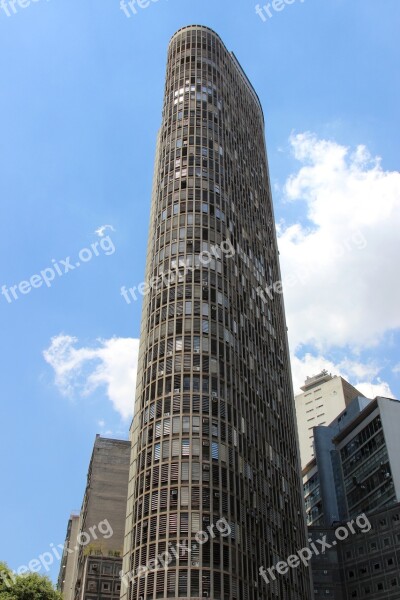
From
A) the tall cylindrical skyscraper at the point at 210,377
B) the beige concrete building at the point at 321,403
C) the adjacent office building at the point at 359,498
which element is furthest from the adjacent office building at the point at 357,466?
the beige concrete building at the point at 321,403

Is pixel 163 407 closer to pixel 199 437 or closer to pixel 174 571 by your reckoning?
pixel 199 437

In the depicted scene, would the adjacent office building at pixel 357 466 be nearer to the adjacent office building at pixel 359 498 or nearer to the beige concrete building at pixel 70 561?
the adjacent office building at pixel 359 498

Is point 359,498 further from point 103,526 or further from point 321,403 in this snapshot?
point 321,403

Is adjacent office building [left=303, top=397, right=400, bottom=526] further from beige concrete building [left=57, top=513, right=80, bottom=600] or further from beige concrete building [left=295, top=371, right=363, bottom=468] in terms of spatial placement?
beige concrete building [left=57, top=513, right=80, bottom=600]

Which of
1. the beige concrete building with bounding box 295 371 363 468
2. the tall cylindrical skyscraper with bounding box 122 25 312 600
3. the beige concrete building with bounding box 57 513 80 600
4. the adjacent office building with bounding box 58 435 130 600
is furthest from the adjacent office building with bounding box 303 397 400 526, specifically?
the beige concrete building with bounding box 57 513 80 600

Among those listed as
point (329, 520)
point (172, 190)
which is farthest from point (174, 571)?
point (329, 520)

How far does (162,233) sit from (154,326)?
13701 mm

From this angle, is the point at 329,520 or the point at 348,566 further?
the point at 329,520

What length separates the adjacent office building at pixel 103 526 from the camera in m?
83.6

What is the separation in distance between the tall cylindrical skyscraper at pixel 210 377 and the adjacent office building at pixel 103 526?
2494cm

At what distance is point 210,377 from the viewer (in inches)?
2650

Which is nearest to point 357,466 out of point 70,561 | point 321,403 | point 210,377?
point 321,403

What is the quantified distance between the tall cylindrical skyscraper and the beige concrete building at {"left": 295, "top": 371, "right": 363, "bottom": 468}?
7924 cm

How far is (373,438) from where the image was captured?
373ft
